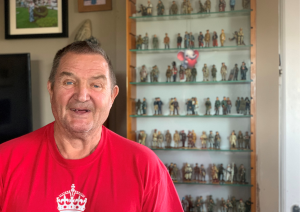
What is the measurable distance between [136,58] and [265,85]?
1.06m

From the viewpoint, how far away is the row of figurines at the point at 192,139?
2387 millimetres

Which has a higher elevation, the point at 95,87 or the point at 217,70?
the point at 217,70

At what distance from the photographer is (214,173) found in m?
2.43

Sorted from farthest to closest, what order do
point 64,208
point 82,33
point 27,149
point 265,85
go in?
point 82,33
point 265,85
point 27,149
point 64,208

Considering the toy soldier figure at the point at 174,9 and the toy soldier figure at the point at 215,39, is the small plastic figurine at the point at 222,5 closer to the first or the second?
the toy soldier figure at the point at 215,39

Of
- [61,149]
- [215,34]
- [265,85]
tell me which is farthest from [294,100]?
[61,149]

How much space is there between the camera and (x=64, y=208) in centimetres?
93

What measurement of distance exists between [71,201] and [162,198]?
0.30 metres

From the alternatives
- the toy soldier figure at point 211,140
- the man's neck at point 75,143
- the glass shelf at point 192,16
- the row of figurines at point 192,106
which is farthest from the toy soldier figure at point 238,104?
the man's neck at point 75,143

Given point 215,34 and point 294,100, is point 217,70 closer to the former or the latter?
point 215,34

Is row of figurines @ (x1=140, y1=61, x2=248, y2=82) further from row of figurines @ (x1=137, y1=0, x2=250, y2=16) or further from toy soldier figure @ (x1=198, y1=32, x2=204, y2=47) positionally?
row of figurines @ (x1=137, y1=0, x2=250, y2=16)

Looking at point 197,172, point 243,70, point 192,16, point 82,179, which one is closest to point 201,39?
point 192,16

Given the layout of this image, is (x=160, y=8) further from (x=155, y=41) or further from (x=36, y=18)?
(x=36, y=18)

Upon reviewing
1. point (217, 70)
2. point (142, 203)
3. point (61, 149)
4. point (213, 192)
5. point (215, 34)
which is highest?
point (215, 34)
